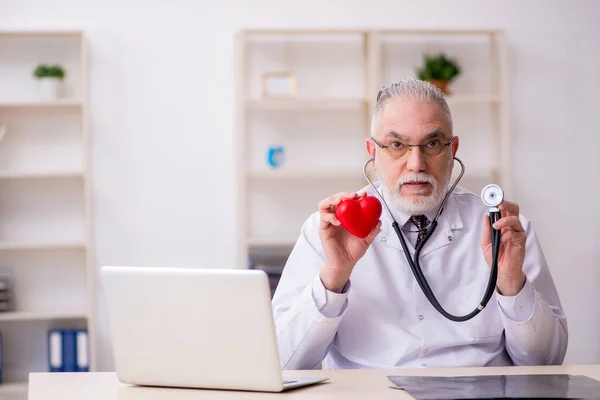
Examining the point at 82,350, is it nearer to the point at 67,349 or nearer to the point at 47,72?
the point at 67,349

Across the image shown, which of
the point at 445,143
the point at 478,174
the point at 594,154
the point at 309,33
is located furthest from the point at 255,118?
the point at 445,143

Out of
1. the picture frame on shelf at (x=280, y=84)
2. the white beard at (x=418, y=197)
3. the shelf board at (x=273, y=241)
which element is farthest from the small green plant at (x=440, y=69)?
the white beard at (x=418, y=197)

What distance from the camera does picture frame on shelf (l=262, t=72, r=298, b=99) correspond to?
4.46 m

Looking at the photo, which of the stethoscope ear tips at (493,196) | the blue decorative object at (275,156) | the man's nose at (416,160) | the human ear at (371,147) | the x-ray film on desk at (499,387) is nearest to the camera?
the x-ray film on desk at (499,387)

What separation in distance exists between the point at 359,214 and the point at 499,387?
1.59ft

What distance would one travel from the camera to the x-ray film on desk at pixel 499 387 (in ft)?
4.86

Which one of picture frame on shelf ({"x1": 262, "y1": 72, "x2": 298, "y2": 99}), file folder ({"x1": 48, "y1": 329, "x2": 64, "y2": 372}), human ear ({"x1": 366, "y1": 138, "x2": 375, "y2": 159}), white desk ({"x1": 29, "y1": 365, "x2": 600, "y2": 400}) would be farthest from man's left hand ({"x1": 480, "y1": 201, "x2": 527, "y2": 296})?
file folder ({"x1": 48, "y1": 329, "x2": 64, "y2": 372})

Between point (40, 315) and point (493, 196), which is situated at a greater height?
point (493, 196)

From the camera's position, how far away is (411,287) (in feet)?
7.01

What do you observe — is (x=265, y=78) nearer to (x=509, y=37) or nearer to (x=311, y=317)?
(x=509, y=37)

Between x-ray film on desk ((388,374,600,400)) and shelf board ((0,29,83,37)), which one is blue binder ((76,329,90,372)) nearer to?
shelf board ((0,29,83,37))

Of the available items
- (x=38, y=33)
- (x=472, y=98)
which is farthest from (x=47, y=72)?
(x=472, y=98)

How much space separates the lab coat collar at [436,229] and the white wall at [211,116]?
2443mm

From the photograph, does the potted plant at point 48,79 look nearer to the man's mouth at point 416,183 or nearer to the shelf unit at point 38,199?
the shelf unit at point 38,199
